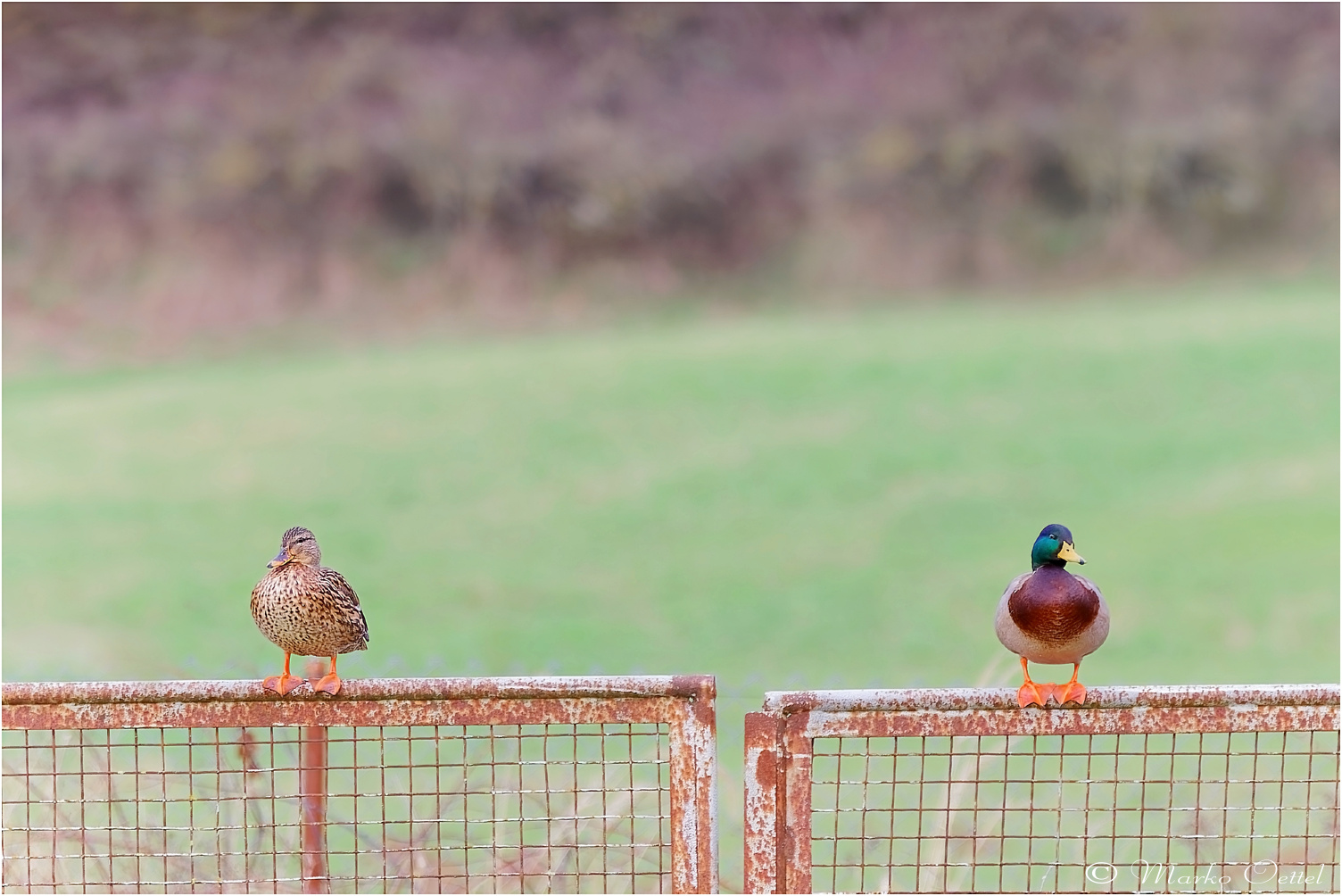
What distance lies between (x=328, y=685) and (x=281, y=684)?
8 centimetres

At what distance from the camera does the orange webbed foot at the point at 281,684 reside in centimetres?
140

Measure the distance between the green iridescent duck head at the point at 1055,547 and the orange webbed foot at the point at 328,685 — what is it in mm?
939

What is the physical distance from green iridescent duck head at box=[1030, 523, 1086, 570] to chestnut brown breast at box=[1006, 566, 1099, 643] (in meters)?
0.04

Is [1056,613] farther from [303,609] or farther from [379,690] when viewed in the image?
[303,609]

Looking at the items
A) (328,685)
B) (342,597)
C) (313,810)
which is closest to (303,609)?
(342,597)

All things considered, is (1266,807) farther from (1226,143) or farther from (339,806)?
(1226,143)

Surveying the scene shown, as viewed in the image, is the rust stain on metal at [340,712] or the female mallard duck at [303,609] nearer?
the rust stain on metal at [340,712]

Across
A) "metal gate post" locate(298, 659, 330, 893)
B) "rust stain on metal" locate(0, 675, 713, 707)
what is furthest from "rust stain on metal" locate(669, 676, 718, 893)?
"metal gate post" locate(298, 659, 330, 893)

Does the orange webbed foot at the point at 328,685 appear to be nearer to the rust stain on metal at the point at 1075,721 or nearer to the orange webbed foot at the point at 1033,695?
the rust stain on metal at the point at 1075,721

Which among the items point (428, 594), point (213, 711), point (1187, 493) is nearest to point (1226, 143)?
point (1187, 493)

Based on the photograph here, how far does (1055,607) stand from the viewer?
1.68 metres

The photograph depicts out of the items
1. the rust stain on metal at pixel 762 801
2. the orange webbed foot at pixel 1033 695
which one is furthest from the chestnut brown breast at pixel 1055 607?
the rust stain on metal at pixel 762 801

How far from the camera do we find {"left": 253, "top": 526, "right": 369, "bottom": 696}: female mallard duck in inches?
70.7

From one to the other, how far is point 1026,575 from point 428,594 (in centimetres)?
865
